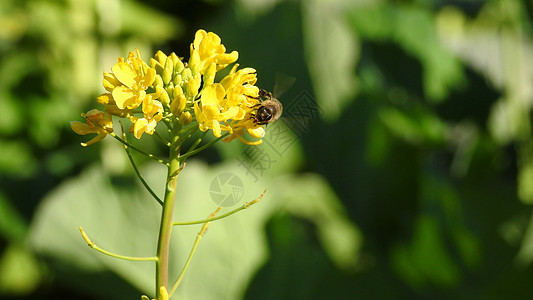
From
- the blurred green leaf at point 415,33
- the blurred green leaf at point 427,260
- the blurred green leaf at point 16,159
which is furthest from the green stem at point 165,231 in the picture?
the blurred green leaf at point 415,33

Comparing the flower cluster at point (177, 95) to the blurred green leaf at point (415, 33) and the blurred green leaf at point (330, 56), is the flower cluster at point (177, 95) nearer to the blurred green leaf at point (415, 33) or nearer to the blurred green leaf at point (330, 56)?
the blurred green leaf at point (330, 56)

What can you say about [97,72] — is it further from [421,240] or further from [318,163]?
[421,240]

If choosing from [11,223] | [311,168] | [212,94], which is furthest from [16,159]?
[212,94]

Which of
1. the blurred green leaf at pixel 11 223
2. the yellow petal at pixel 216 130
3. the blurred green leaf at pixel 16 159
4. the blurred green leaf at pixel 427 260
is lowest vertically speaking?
the blurred green leaf at pixel 11 223

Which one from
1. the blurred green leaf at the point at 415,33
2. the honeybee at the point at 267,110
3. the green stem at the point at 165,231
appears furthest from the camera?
the blurred green leaf at the point at 415,33

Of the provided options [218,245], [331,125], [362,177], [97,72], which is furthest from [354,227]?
[97,72]

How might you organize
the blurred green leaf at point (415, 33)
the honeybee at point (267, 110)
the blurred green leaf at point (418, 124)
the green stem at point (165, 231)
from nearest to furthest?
the green stem at point (165, 231) < the honeybee at point (267, 110) < the blurred green leaf at point (418, 124) < the blurred green leaf at point (415, 33)
